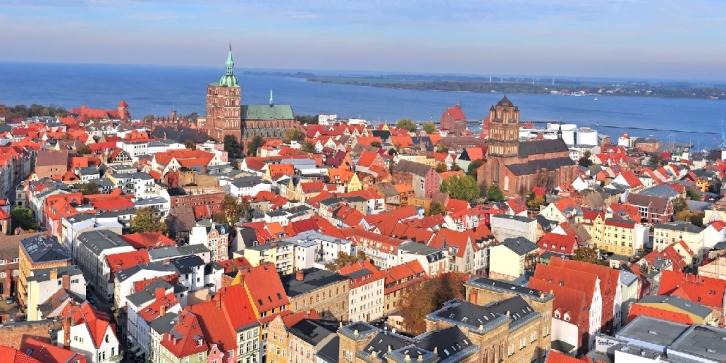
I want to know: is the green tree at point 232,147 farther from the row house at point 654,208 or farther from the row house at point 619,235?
the row house at point 619,235

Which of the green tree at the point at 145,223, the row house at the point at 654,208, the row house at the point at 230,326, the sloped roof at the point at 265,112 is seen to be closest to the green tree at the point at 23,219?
the green tree at the point at 145,223

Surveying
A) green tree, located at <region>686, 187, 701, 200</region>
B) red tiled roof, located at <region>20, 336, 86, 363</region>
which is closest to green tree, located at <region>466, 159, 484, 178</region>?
green tree, located at <region>686, 187, 701, 200</region>

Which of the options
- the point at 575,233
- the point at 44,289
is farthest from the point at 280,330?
the point at 575,233

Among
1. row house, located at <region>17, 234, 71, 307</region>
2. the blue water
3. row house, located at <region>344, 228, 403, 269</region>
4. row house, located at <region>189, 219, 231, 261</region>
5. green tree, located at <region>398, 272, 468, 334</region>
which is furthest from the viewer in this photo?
the blue water

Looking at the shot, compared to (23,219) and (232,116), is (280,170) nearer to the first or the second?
(23,219)

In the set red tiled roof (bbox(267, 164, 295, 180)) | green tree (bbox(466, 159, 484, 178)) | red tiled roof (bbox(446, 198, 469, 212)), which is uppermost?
red tiled roof (bbox(267, 164, 295, 180))

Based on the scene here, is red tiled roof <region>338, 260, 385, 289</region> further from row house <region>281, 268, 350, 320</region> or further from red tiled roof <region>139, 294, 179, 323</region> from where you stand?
red tiled roof <region>139, 294, 179, 323</region>
